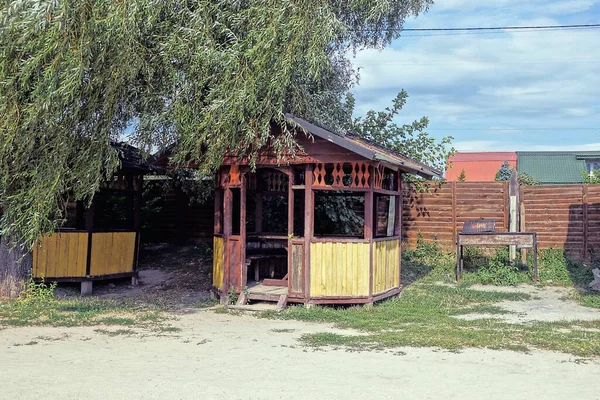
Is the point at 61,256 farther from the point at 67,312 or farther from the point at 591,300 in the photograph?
the point at 591,300

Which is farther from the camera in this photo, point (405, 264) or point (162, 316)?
point (405, 264)

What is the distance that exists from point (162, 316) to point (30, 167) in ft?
10.5

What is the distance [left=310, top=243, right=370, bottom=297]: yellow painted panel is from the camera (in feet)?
37.9

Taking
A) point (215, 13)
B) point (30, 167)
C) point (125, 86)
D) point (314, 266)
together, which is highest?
point (215, 13)

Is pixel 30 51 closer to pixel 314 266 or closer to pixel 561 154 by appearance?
pixel 314 266

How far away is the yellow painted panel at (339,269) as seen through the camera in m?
11.6

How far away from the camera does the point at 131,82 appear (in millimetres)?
10625

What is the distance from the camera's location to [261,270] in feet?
47.4

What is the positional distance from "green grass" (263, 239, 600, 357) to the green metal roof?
87.3ft

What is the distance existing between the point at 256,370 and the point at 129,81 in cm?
527

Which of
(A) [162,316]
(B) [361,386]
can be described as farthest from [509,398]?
(A) [162,316]

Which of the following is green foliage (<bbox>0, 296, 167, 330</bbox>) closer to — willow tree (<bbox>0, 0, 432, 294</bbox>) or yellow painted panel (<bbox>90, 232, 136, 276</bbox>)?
willow tree (<bbox>0, 0, 432, 294</bbox>)

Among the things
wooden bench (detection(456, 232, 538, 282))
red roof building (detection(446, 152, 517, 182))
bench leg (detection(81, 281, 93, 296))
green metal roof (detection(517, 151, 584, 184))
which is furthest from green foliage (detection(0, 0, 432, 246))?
red roof building (detection(446, 152, 517, 182))

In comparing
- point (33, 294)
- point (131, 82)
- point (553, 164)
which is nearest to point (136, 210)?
point (33, 294)
